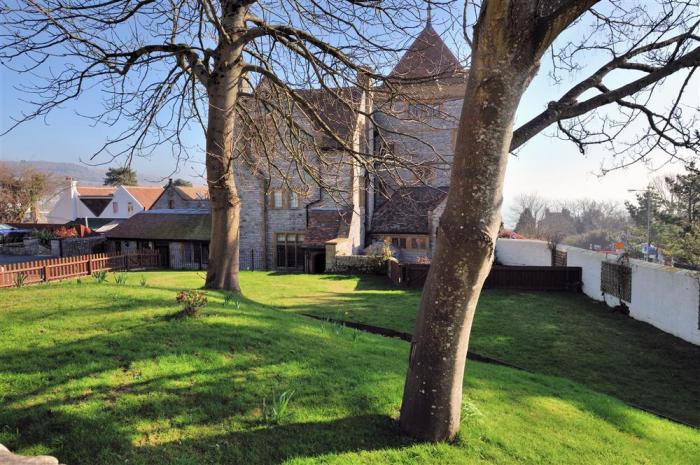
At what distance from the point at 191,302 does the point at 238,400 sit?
2.82 m

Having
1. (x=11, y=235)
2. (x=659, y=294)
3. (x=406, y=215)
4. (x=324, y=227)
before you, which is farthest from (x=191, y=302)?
(x=11, y=235)

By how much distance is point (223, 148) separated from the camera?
999 centimetres

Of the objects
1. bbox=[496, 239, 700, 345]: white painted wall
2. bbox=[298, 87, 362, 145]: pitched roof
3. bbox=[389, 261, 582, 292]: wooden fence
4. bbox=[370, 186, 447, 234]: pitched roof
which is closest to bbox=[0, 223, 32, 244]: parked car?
bbox=[370, 186, 447, 234]: pitched roof

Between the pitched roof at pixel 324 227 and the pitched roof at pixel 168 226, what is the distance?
7075 millimetres

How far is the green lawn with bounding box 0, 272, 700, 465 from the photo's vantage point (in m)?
3.83

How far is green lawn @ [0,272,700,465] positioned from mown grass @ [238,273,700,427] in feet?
6.20

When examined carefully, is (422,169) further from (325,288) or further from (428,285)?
(325,288)

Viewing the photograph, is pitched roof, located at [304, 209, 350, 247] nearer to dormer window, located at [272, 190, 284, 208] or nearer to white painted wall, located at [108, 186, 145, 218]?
dormer window, located at [272, 190, 284, 208]

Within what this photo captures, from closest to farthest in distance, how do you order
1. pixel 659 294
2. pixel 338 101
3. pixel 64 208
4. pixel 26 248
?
pixel 338 101 → pixel 659 294 → pixel 26 248 → pixel 64 208

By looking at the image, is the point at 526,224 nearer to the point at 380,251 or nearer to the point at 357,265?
the point at 380,251

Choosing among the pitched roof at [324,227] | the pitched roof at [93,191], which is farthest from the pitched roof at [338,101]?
the pitched roof at [93,191]

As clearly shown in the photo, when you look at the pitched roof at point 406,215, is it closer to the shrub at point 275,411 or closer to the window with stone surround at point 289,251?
the window with stone surround at point 289,251

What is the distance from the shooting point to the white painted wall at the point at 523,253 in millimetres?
23936

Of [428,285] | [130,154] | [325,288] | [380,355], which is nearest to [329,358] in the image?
[380,355]
